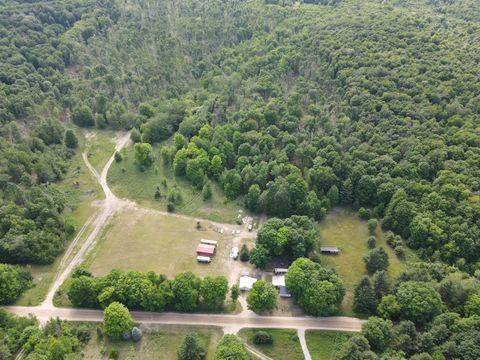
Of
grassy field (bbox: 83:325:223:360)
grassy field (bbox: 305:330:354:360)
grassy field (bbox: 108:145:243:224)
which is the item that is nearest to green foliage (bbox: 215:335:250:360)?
grassy field (bbox: 83:325:223:360)

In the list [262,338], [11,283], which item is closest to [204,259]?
[262,338]

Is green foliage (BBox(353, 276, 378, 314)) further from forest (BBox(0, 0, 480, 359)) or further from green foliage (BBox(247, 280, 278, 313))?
green foliage (BBox(247, 280, 278, 313))

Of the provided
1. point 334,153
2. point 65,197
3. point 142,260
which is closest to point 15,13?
point 65,197

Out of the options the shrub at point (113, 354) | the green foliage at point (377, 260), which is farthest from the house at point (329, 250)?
the shrub at point (113, 354)

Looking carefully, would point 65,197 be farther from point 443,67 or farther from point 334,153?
point 443,67

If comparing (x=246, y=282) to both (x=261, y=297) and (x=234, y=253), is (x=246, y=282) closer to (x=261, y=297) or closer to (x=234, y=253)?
(x=261, y=297)
